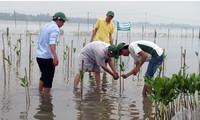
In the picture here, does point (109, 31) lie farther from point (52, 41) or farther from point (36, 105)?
point (36, 105)

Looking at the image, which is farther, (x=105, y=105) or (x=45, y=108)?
(x=105, y=105)

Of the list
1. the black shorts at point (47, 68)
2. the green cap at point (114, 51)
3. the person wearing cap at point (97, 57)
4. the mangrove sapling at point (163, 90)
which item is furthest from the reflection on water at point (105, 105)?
the mangrove sapling at point (163, 90)

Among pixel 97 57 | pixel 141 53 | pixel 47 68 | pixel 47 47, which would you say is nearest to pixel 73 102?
pixel 47 68

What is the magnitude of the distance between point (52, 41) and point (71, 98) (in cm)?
132

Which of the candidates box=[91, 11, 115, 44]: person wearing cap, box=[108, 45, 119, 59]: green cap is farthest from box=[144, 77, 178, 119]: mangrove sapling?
box=[91, 11, 115, 44]: person wearing cap

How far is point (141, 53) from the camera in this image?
7207 mm

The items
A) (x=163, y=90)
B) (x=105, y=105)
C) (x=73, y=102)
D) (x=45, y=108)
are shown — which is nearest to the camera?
(x=163, y=90)

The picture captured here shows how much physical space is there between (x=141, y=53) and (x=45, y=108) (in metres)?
2.18

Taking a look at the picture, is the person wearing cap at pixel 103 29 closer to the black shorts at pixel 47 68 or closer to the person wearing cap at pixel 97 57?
the person wearing cap at pixel 97 57

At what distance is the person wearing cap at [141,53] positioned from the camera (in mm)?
6996

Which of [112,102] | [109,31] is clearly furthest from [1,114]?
[109,31]

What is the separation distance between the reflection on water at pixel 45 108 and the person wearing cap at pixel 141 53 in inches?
62.1

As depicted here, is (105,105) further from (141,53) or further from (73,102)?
(141,53)

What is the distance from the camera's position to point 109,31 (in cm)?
994
